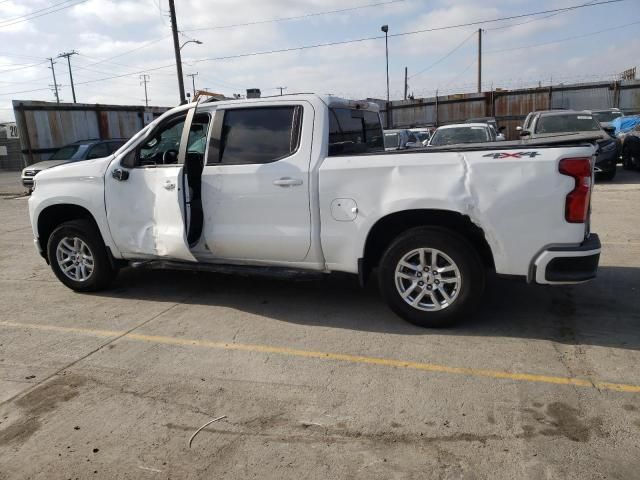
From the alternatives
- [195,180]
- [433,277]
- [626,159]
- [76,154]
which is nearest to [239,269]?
[195,180]

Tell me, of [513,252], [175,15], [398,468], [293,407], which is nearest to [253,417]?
[293,407]

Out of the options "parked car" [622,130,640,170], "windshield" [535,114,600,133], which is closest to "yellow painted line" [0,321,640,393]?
"windshield" [535,114,600,133]

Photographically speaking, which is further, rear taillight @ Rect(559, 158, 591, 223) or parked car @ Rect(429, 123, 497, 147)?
parked car @ Rect(429, 123, 497, 147)

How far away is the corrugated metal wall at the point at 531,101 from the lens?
25156 mm

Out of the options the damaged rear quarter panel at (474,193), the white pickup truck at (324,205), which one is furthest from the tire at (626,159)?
the damaged rear quarter panel at (474,193)

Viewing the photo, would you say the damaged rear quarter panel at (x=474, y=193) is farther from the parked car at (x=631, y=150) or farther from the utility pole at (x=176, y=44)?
the utility pole at (x=176, y=44)

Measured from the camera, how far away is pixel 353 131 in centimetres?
537

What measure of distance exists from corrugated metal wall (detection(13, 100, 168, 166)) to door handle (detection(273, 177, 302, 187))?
1963cm

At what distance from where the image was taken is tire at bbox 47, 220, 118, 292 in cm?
582

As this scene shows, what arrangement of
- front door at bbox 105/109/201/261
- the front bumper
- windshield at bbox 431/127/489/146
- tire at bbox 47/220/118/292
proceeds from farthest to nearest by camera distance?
windshield at bbox 431/127/489/146
tire at bbox 47/220/118/292
front door at bbox 105/109/201/261
the front bumper

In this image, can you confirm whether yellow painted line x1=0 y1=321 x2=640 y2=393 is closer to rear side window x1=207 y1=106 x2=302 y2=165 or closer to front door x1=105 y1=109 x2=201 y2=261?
front door x1=105 y1=109 x2=201 y2=261

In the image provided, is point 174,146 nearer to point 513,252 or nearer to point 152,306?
point 152,306

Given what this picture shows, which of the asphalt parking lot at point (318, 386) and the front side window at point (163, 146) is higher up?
the front side window at point (163, 146)

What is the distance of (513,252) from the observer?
13.6 feet
